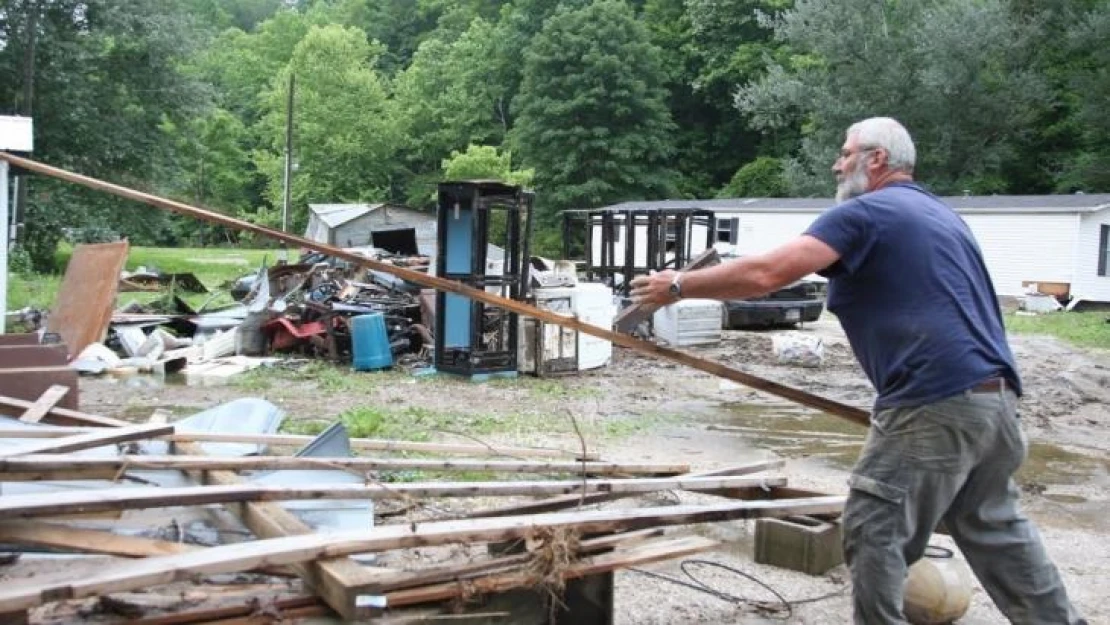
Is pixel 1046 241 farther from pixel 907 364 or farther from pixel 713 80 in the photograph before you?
pixel 907 364

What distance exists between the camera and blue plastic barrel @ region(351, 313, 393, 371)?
12.7m

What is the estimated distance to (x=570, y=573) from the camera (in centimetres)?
349

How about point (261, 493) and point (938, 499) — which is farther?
point (261, 493)

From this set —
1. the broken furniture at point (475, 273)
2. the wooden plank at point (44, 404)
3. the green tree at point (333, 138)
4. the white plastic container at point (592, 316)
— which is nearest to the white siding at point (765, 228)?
the white plastic container at point (592, 316)

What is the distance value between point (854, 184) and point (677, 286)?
73 cm

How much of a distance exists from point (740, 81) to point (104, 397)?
1911 inches

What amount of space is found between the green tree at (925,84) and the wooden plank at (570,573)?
1532 inches

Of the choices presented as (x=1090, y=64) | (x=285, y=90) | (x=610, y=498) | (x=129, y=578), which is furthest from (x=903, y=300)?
(x=285, y=90)

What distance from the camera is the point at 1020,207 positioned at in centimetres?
2933

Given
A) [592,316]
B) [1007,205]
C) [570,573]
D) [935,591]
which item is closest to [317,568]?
[570,573]

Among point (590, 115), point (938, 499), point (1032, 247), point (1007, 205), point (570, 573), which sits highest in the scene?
point (590, 115)

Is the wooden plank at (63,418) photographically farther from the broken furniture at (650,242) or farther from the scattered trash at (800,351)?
the broken furniture at (650,242)

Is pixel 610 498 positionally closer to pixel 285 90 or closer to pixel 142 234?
pixel 142 234

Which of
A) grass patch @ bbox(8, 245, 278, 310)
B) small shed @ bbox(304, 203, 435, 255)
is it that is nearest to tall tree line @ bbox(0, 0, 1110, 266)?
grass patch @ bbox(8, 245, 278, 310)
